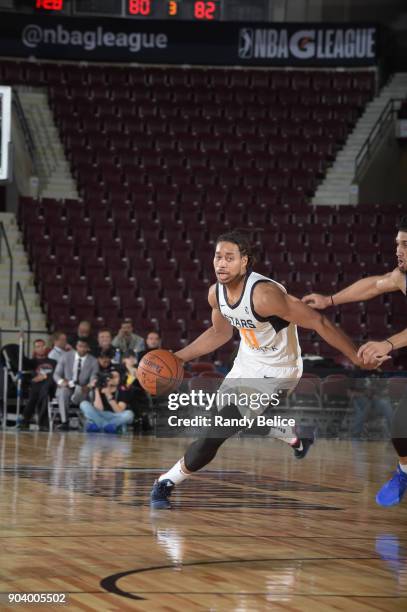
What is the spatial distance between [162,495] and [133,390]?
8.25m

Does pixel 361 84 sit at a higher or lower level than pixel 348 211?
higher

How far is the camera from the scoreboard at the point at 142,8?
24.7 m

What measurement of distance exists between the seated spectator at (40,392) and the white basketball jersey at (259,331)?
8.74m

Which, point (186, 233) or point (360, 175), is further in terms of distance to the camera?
point (360, 175)

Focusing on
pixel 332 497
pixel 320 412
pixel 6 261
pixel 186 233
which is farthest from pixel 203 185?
pixel 332 497

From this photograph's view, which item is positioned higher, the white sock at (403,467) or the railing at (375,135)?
the railing at (375,135)

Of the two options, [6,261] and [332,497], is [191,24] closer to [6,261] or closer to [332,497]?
[6,261]

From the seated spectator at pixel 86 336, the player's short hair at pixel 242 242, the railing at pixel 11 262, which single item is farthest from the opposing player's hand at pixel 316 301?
the railing at pixel 11 262

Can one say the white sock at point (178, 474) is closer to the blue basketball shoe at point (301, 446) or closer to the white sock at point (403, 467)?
the white sock at point (403, 467)

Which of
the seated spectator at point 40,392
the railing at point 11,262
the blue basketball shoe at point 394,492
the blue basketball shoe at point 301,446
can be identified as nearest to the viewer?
the blue basketball shoe at point 394,492

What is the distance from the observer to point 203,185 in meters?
21.4

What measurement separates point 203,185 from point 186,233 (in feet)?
6.94

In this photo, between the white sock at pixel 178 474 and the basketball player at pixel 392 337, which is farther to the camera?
the white sock at pixel 178 474

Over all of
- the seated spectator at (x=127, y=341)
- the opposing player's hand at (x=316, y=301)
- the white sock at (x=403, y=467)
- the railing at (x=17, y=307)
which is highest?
the railing at (x=17, y=307)
